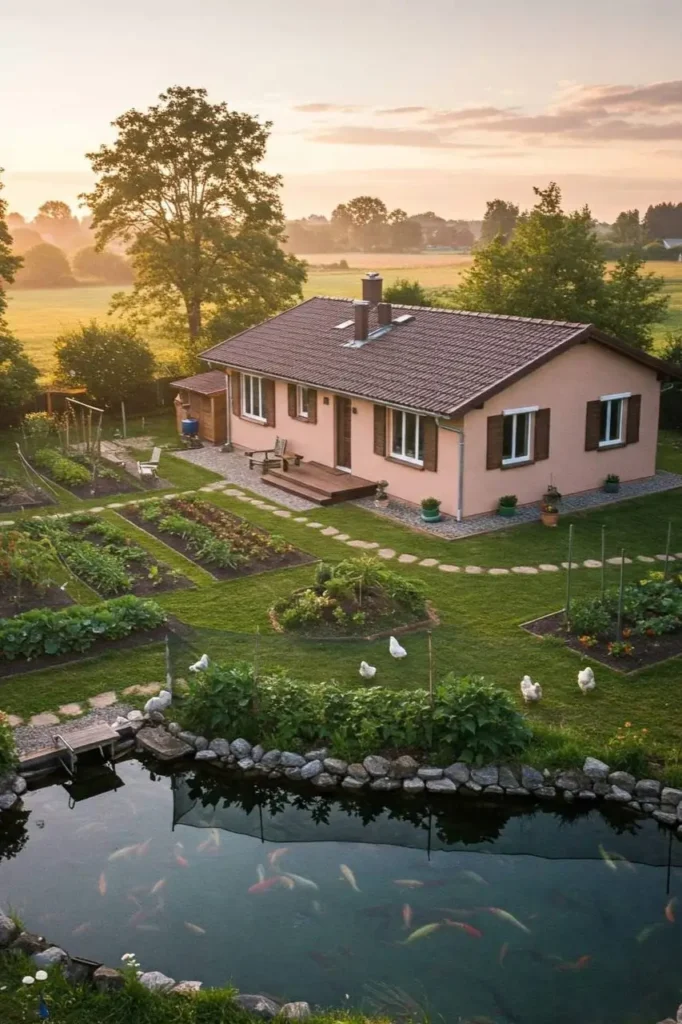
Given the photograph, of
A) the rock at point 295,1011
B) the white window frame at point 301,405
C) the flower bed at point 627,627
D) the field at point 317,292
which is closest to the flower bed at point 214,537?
the white window frame at point 301,405

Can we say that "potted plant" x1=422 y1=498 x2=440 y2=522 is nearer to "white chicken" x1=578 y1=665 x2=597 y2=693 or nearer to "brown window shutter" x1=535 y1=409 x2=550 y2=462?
"brown window shutter" x1=535 y1=409 x2=550 y2=462

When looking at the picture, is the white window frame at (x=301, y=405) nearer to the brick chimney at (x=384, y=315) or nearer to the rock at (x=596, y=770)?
the brick chimney at (x=384, y=315)

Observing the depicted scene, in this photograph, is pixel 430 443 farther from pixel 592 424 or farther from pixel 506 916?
pixel 506 916

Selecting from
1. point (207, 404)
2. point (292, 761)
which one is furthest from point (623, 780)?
point (207, 404)

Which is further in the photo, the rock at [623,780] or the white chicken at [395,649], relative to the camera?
the white chicken at [395,649]

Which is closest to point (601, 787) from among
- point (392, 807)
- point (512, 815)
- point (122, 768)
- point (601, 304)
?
point (512, 815)
